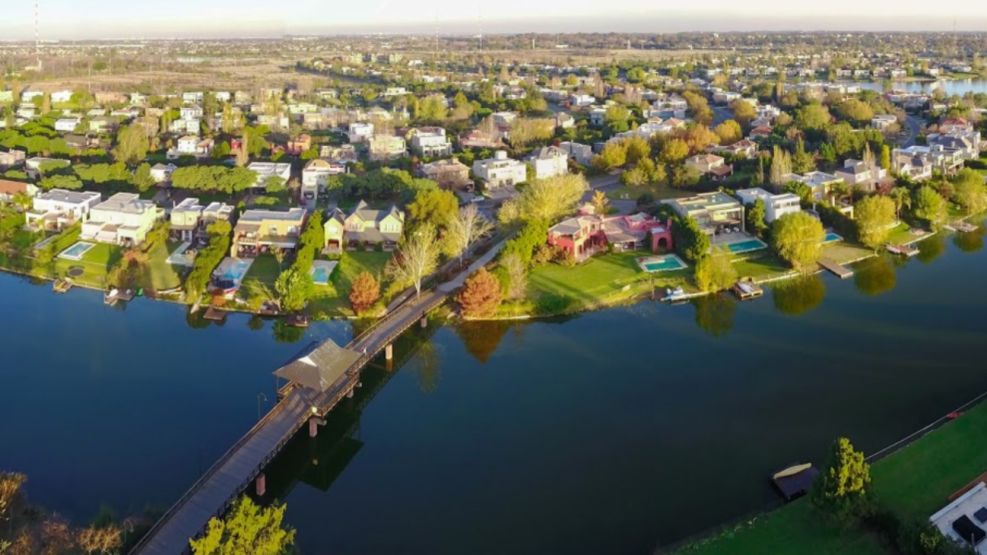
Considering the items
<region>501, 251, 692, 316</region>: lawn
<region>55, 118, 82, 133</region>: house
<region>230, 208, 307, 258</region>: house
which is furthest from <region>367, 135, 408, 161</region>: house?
<region>55, 118, 82, 133</region>: house

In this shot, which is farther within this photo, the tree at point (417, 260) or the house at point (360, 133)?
the house at point (360, 133)

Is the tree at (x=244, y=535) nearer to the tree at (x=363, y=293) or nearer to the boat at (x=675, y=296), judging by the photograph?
the tree at (x=363, y=293)

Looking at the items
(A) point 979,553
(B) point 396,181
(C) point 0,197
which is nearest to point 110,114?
(C) point 0,197

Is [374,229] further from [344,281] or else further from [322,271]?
[344,281]

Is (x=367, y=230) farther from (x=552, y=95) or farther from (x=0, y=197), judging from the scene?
(x=552, y=95)

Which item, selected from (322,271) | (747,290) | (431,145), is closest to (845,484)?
(747,290)

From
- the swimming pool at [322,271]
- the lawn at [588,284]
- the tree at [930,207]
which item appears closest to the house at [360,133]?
the swimming pool at [322,271]

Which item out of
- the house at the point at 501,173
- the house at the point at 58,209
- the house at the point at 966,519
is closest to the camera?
the house at the point at 966,519
